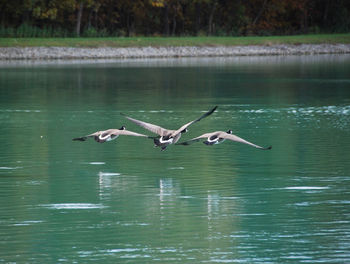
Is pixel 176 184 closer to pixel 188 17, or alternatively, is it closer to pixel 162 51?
pixel 162 51

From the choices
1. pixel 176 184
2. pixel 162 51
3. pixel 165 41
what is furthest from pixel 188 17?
pixel 176 184

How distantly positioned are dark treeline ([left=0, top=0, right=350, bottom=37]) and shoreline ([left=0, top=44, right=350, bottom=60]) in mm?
7020

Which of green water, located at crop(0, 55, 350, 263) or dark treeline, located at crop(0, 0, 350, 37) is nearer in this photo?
green water, located at crop(0, 55, 350, 263)

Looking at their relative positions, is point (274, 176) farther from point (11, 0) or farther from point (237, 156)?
point (11, 0)

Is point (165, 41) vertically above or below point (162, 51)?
above

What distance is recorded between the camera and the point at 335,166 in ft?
65.1

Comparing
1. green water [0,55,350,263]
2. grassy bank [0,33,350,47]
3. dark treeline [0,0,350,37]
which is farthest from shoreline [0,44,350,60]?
green water [0,55,350,263]

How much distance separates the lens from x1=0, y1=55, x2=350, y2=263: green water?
1338 cm

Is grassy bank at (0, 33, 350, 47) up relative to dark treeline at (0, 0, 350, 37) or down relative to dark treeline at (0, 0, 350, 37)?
down

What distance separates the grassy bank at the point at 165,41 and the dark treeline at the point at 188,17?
605cm

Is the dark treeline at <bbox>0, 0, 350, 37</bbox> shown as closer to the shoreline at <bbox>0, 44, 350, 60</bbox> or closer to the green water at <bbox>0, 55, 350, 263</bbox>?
the shoreline at <bbox>0, 44, 350, 60</bbox>

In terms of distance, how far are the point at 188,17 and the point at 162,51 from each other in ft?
80.1

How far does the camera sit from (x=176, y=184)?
18.0 metres

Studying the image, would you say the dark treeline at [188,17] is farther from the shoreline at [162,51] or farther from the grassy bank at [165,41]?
the shoreline at [162,51]
